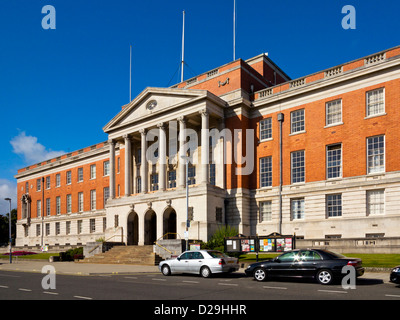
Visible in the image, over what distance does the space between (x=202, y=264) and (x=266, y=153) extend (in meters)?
18.8

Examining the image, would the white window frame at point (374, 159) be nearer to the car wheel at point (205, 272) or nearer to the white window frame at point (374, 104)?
the white window frame at point (374, 104)

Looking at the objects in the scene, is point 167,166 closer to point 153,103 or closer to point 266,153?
point 153,103

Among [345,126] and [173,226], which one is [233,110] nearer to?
[345,126]

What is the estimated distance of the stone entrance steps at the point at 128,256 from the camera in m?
32.1

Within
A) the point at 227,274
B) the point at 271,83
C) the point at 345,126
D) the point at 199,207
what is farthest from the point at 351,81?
the point at 227,274

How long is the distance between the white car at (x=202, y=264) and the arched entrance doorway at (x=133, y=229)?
2034 centimetres

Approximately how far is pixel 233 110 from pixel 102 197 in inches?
1100

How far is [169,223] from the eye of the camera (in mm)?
43281

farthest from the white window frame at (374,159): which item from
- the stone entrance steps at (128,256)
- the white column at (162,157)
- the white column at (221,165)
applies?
the white column at (162,157)

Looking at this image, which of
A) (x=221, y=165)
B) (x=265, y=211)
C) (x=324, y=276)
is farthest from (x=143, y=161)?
(x=324, y=276)

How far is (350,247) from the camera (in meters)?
26.3

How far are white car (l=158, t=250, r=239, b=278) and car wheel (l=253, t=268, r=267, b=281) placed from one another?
238 centimetres

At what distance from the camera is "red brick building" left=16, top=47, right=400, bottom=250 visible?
31312mm
